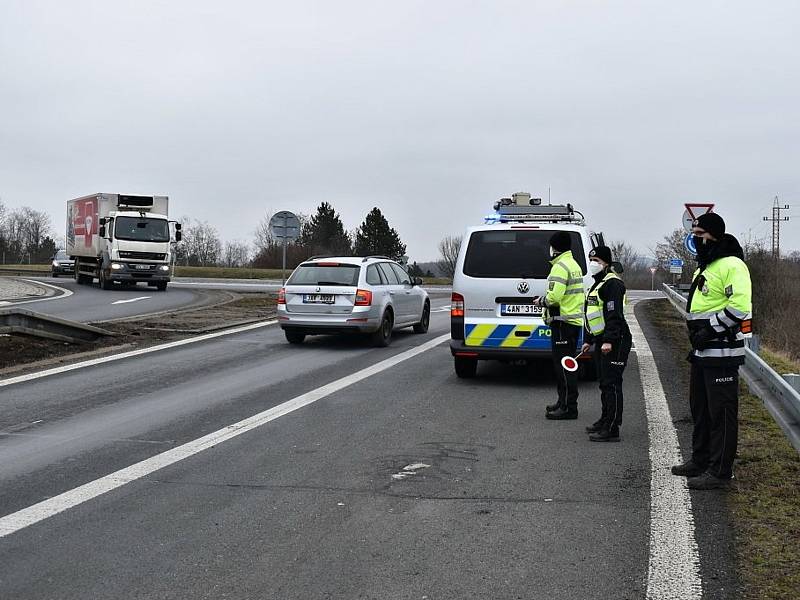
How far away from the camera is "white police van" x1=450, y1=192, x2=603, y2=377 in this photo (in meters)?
11.0

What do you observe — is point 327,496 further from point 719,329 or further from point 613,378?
point 613,378

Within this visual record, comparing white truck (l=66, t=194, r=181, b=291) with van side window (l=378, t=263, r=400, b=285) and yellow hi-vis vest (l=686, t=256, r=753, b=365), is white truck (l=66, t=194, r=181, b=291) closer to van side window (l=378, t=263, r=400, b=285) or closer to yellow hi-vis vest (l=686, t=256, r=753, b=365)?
van side window (l=378, t=263, r=400, b=285)

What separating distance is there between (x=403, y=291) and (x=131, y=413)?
898cm

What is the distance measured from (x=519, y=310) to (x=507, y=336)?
34cm

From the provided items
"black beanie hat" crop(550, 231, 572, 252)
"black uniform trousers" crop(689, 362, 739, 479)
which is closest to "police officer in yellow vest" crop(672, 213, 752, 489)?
"black uniform trousers" crop(689, 362, 739, 479)

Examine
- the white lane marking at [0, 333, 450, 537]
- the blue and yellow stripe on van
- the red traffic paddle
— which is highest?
the blue and yellow stripe on van

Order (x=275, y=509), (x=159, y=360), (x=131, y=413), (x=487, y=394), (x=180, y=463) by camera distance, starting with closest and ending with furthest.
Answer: (x=275, y=509) < (x=180, y=463) < (x=131, y=413) < (x=487, y=394) < (x=159, y=360)

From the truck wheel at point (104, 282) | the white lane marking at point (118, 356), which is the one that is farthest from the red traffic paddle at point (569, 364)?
the truck wheel at point (104, 282)

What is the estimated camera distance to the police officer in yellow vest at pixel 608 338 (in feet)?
25.5

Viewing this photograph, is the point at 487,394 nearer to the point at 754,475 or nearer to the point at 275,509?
the point at 754,475

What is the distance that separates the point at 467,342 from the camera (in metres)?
11.2

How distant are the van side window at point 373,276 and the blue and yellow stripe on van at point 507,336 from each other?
5.04m

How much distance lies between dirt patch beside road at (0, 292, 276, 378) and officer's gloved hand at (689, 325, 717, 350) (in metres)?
8.72

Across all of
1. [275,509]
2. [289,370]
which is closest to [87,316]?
[289,370]
